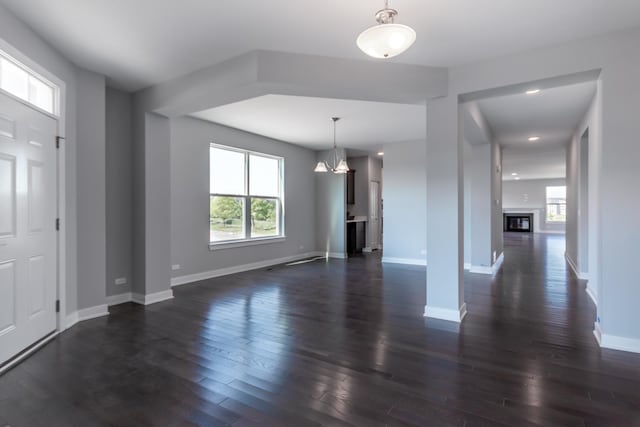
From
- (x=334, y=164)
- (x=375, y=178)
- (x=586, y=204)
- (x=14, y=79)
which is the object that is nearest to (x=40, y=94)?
(x=14, y=79)

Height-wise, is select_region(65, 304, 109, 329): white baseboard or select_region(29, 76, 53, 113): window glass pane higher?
select_region(29, 76, 53, 113): window glass pane

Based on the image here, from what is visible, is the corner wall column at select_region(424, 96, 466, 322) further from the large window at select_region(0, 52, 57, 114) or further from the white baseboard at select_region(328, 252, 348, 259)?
the white baseboard at select_region(328, 252, 348, 259)

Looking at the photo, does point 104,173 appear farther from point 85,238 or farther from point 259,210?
Answer: point 259,210

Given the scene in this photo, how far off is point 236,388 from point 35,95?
3.12 meters

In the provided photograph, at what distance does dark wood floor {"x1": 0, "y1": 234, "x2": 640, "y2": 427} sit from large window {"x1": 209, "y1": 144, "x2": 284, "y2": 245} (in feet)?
7.25

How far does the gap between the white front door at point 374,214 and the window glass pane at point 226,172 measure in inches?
165

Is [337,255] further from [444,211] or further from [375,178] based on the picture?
[444,211]

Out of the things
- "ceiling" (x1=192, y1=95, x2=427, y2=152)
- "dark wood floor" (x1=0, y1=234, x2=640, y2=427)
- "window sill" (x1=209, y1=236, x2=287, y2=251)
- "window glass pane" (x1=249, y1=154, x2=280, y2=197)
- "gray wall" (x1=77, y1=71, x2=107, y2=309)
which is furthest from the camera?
"window glass pane" (x1=249, y1=154, x2=280, y2=197)

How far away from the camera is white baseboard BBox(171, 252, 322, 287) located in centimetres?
544

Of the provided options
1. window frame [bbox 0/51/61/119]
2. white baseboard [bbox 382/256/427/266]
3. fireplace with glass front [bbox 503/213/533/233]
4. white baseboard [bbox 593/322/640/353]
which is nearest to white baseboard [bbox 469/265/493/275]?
white baseboard [bbox 382/256/427/266]

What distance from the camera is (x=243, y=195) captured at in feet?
21.7

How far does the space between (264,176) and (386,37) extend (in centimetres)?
539

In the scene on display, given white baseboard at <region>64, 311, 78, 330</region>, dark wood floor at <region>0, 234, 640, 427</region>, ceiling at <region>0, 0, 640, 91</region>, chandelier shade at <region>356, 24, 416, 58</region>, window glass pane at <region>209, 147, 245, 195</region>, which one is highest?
ceiling at <region>0, 0, 640, 91</region>

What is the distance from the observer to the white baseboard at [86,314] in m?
3.47
